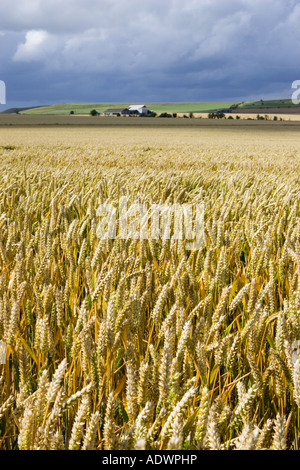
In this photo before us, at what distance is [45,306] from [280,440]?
2.47ft

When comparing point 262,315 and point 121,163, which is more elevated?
point 121,163

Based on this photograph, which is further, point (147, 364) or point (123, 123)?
point (123, 123)

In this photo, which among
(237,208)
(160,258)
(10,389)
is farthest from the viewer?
(237,208)

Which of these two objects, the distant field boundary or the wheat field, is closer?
the wheat field

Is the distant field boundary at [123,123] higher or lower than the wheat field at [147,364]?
higher

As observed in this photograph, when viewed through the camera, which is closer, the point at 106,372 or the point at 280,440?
the point at 280,440

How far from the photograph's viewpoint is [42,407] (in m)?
0.75

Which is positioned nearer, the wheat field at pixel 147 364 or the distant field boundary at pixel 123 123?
the wheat field at pixel 147 364

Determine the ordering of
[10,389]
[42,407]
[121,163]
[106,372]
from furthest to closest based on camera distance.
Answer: [121,163] < [10,389] < [106,372] < [42,407]

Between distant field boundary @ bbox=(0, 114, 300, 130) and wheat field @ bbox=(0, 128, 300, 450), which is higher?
distant field boundary @ bbox=(0, 114, 300, 130)

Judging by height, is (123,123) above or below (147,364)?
above

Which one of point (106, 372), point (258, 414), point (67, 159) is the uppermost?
point (67, 159)
